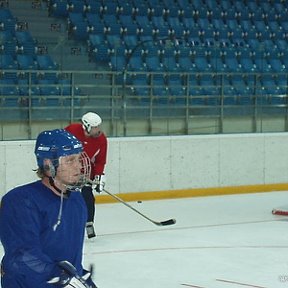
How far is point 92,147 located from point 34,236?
6065 millimetres

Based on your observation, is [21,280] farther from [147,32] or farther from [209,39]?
[209,39]

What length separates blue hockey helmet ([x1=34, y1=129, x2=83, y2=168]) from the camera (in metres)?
3.00

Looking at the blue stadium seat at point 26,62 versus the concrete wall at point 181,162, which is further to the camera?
the blue stadium seat at point 26,62

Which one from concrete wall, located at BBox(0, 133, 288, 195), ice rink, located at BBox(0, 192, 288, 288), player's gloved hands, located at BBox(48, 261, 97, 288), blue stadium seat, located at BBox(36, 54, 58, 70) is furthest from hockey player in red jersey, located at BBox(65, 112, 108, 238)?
player's gloved hands, located at BBox(48, 261, 97, 288)

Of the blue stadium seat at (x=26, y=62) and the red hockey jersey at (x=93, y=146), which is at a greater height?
the blue stadium seat at (x=26, y=62)

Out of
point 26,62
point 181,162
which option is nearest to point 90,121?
point 181,162

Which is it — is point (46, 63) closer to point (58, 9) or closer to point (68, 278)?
point (58, 9)

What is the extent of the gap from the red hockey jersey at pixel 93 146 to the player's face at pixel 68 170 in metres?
5.80

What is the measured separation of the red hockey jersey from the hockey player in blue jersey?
18.8ft

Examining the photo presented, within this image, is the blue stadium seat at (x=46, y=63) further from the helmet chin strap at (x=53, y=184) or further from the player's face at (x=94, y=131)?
the helmet chin strap at (x=53, y=184)

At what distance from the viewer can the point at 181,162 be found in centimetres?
1282

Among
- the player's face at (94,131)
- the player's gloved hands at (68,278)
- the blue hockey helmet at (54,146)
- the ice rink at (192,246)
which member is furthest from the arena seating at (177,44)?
the player's gloved hands at (68,278)

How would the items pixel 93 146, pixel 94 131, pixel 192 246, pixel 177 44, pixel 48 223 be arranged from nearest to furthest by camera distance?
pixel 48 223 → pixel 192 246 → pixel 94 131 → pixel 93 146 → pixel 177 44

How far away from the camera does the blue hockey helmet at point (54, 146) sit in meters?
3.00
